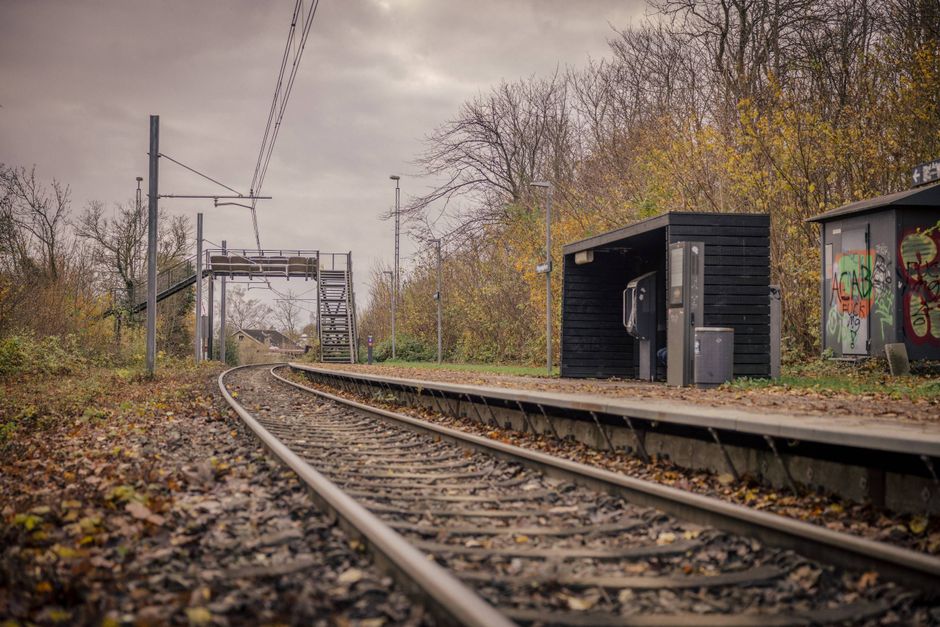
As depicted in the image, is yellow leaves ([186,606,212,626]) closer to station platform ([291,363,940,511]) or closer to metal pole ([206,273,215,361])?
station platform ([291,363,940,511])

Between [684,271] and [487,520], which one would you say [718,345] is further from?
[487,520]

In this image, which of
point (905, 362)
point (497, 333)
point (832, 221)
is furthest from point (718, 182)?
point (497, 333)

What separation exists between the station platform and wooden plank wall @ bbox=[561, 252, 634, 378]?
8.17 m

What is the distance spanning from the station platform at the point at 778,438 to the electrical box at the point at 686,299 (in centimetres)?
333

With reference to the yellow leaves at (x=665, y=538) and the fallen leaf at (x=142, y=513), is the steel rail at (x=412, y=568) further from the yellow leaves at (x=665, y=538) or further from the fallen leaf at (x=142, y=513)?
the yellow leaves at (x=665, y=538)

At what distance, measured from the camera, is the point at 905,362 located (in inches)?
612

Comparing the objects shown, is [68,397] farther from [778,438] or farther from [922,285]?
[922,285]

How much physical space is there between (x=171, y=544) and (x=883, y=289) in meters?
15.8

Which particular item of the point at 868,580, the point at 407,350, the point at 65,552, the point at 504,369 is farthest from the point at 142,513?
the point at 407,350

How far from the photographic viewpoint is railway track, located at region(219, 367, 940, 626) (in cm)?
388

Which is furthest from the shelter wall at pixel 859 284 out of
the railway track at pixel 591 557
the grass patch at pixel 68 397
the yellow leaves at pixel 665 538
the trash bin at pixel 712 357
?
the grass patch at pixel 68 397

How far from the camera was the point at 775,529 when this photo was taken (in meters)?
4.89

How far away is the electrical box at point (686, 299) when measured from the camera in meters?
14.6

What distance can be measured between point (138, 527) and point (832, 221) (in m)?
16.9
